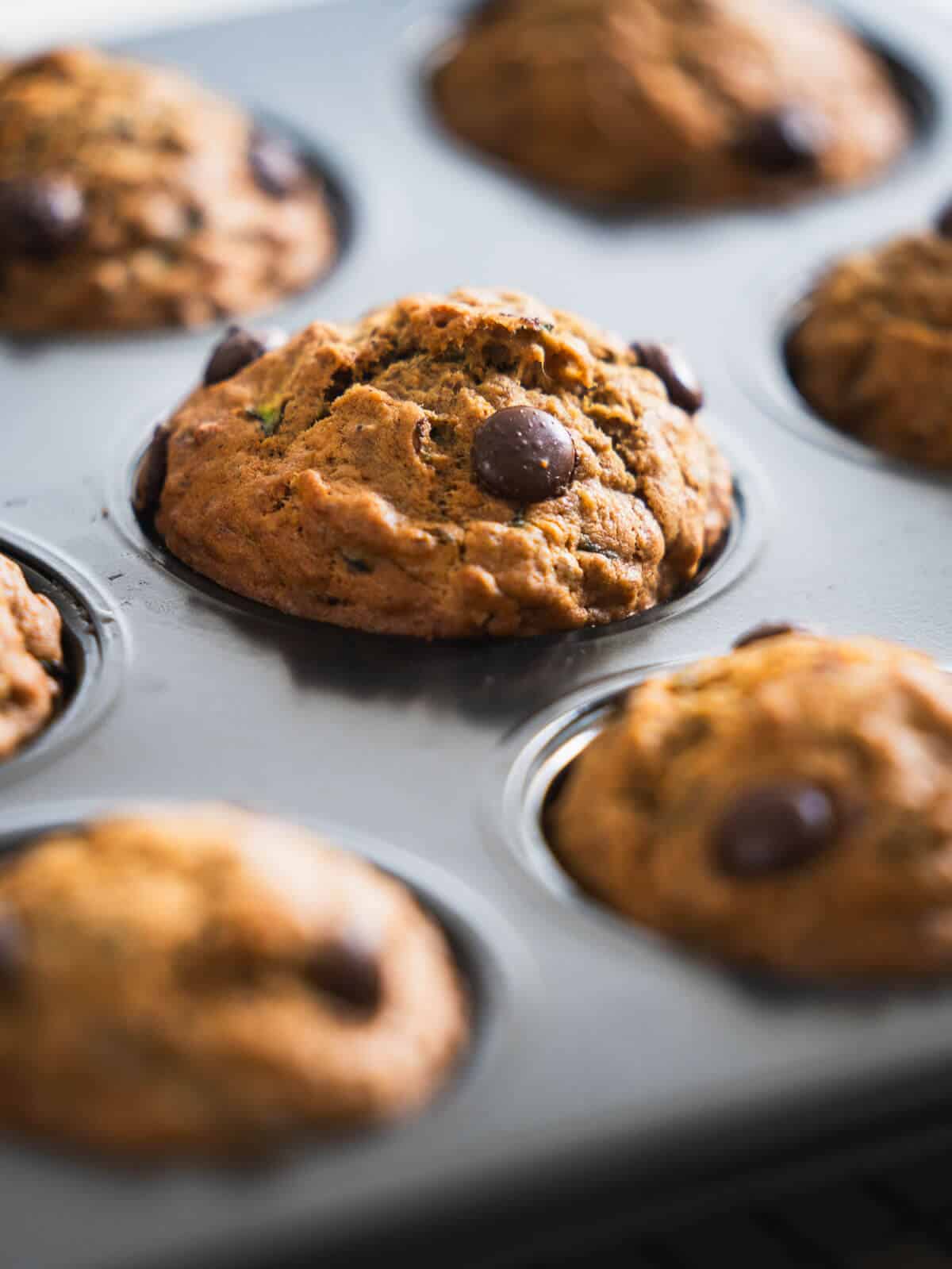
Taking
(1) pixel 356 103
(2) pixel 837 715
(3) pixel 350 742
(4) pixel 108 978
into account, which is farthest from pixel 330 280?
(4) pixel 108 978

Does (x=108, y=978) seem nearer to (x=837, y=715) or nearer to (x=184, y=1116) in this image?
(x=184, y=1116)

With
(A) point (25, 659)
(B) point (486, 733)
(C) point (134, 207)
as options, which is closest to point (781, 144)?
(C) point (134, 207)

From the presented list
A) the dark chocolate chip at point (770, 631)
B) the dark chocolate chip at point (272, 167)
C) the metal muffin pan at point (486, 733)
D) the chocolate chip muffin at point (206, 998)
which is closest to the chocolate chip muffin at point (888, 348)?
the metal muffin pan at point (486, 733)

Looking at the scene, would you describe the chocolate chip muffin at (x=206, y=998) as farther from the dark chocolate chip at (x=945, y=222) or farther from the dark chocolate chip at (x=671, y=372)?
the dark chocolate chip at (x=945, y=222)

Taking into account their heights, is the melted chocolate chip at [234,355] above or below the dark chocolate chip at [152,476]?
above

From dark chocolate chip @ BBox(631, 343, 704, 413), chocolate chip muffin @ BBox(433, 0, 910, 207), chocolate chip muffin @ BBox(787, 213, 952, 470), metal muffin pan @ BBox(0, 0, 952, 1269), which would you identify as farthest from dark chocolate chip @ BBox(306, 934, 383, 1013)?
chocolate chip muffin @ BBox(433, 0, 910, 207)

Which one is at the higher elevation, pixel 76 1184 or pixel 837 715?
pixel 837 715
